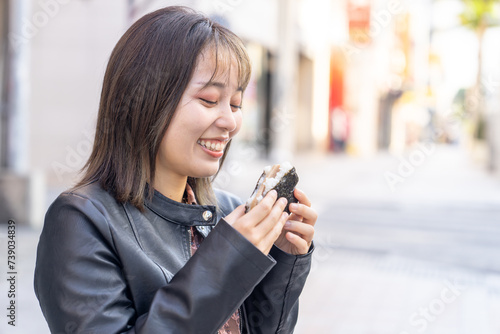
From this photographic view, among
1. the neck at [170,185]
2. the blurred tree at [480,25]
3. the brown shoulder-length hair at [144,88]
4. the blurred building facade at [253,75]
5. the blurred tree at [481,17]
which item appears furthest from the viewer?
the blurred tree at [481,17]

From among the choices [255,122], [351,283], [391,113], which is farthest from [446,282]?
[391,113]

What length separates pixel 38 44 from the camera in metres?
11.9

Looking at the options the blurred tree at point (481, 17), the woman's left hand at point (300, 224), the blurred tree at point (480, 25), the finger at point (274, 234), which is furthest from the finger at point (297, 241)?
the blurred tree at point (481, 17)

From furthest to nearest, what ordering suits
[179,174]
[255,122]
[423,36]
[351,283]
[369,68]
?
1. [423,36]
2. [369,68]
3. [255,122]
4. [351,283]
5. [179,174]

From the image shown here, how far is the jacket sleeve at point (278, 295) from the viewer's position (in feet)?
5.16

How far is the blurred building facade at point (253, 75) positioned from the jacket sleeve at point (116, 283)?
790 mm

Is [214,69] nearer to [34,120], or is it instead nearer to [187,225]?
[187,225]

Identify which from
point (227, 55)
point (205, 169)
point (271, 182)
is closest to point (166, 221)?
point (205, 169)

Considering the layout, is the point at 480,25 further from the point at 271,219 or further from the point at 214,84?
the point at 271,219

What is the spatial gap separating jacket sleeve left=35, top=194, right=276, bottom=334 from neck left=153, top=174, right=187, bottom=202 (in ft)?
0.78

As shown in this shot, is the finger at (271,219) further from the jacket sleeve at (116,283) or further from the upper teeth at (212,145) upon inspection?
the upper teeth at (212,145)

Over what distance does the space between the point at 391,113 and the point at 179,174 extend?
4889 centimetres

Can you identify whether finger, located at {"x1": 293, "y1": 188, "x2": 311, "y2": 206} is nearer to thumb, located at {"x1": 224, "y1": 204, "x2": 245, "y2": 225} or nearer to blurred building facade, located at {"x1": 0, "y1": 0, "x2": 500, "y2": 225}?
thumb, located at {"x1": 224, "y1": 204, "x2": 245, "y2": 225}

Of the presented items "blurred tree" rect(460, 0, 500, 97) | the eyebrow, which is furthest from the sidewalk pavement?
"blurred tree" rect(460, 0, 500, 97)
